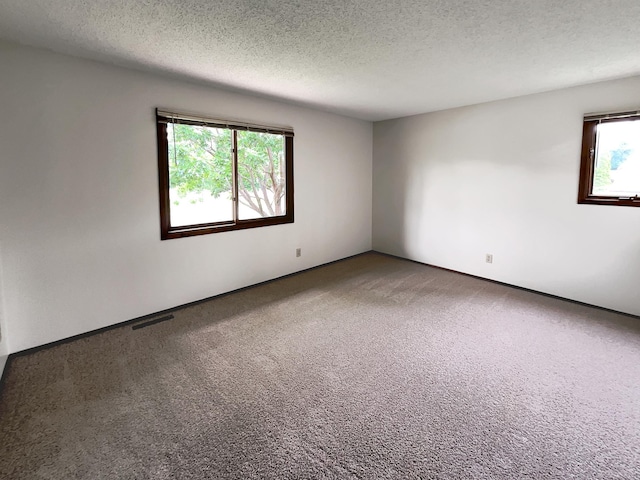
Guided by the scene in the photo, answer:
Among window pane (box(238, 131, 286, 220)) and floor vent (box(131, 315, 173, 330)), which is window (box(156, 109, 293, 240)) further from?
floor vent (box(131, 315, 173, 330))

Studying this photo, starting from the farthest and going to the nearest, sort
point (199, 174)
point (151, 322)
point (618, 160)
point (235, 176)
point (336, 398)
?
point (235, 176) < point (199, 174) < point (618, 160) < point (151, 322) < point (336, 398)

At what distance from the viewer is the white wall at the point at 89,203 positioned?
2.52 m

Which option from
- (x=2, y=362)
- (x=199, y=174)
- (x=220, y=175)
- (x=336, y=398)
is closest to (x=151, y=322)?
(x=2, y=362)

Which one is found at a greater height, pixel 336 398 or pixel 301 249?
pixel 301 249

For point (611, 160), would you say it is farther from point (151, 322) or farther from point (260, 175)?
point (151, 322)

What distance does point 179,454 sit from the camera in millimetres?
1642

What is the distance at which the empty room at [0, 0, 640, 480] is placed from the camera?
1.79m

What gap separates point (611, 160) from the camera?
11.0 feet

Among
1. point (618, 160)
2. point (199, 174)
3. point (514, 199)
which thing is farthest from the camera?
point (514, 199)

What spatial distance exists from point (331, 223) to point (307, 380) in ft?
10.4

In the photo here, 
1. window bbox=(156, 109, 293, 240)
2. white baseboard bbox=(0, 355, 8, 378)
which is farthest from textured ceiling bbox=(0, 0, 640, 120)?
white baseboard bbox=(0, 355, 8, 378)

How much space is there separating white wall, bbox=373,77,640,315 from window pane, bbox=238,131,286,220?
201 centimetres

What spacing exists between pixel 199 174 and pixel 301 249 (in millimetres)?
1785

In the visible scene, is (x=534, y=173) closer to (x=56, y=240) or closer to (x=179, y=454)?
(x=179, y=454)
